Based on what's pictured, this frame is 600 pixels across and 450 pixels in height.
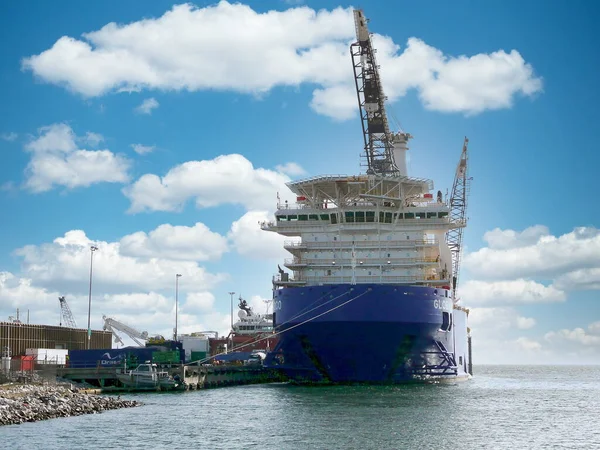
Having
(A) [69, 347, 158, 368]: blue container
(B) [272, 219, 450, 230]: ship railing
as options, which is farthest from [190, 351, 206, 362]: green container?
(B) [272, 219, 450, 230]: ship railing

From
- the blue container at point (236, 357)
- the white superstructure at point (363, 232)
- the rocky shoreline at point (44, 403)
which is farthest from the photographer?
the blue container at point (236, 357)

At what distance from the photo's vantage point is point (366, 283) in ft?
181

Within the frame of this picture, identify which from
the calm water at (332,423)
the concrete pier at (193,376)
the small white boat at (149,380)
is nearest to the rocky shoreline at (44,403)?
the calm water at (332,423)

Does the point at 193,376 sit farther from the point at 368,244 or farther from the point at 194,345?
the point at 194,345

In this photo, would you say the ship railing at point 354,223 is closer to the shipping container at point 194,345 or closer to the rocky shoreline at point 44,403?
the rocky shoreline at point 44,403

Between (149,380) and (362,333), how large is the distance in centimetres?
1638

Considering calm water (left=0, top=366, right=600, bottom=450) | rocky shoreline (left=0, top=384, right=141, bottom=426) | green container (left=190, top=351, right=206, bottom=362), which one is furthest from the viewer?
green container (left=190, top=351, right=206, bottom=362)

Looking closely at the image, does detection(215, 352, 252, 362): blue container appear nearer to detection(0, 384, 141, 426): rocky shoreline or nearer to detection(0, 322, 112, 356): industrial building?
detection(0, 322, 112, 356): industrial building

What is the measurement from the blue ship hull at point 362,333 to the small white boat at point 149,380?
7793 mm

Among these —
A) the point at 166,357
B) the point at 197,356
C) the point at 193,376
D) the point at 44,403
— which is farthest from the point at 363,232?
the point at 197,356

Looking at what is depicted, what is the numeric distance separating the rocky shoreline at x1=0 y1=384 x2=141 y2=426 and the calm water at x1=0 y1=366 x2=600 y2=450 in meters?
1.16

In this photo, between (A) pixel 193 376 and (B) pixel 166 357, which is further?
(B) pixel 166 357

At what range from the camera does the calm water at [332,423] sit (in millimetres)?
33000

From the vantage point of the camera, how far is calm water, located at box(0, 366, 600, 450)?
108 feet
